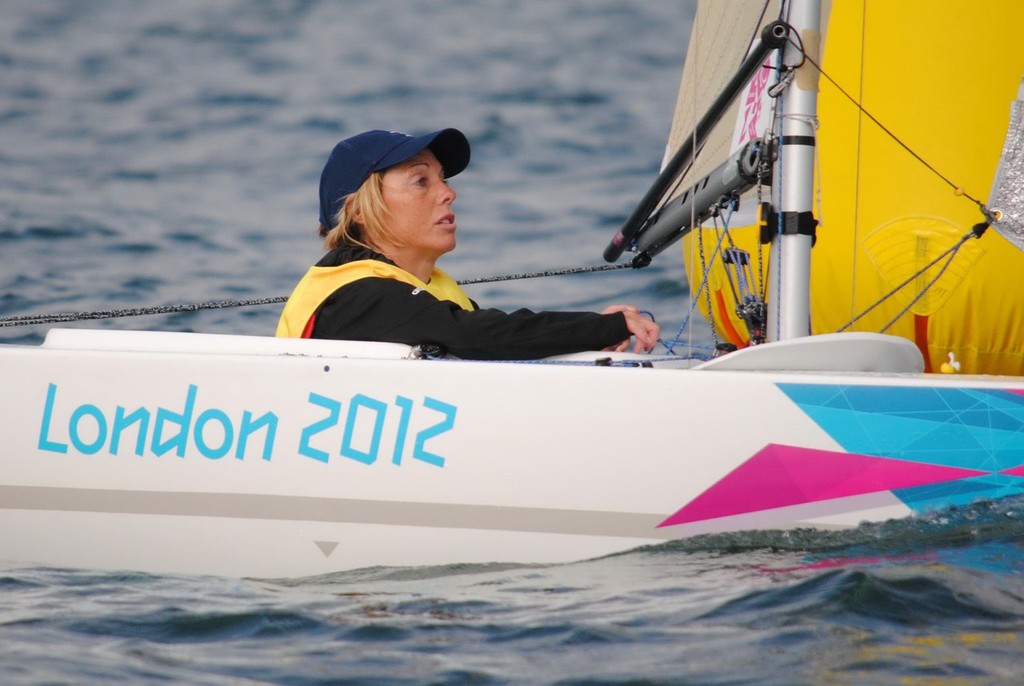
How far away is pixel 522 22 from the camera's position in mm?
11375

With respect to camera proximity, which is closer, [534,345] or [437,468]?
[437,468]

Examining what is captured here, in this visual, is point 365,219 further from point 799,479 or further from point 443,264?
point 443,264

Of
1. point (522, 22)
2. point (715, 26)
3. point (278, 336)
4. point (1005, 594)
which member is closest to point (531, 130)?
point (522, 22)

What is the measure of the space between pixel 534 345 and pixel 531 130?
7.18m

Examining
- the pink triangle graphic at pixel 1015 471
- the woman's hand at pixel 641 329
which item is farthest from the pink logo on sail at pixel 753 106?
the pink triangle graphic at pixel 1015 471

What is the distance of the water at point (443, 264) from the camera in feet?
6.63

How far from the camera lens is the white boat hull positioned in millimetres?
2404

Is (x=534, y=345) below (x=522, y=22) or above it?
below

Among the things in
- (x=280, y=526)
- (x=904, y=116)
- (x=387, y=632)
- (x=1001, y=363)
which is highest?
(x=904, y=116)

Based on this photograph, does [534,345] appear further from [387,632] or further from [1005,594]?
[1005,594]

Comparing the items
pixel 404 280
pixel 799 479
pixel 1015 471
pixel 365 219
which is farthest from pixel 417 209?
pixel 1015 471

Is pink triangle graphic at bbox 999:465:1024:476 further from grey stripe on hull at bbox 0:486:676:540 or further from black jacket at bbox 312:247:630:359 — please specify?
black jacket at bbox 312:247:630:359

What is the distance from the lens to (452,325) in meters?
2.57

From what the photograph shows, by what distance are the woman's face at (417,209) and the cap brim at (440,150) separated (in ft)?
0.12
